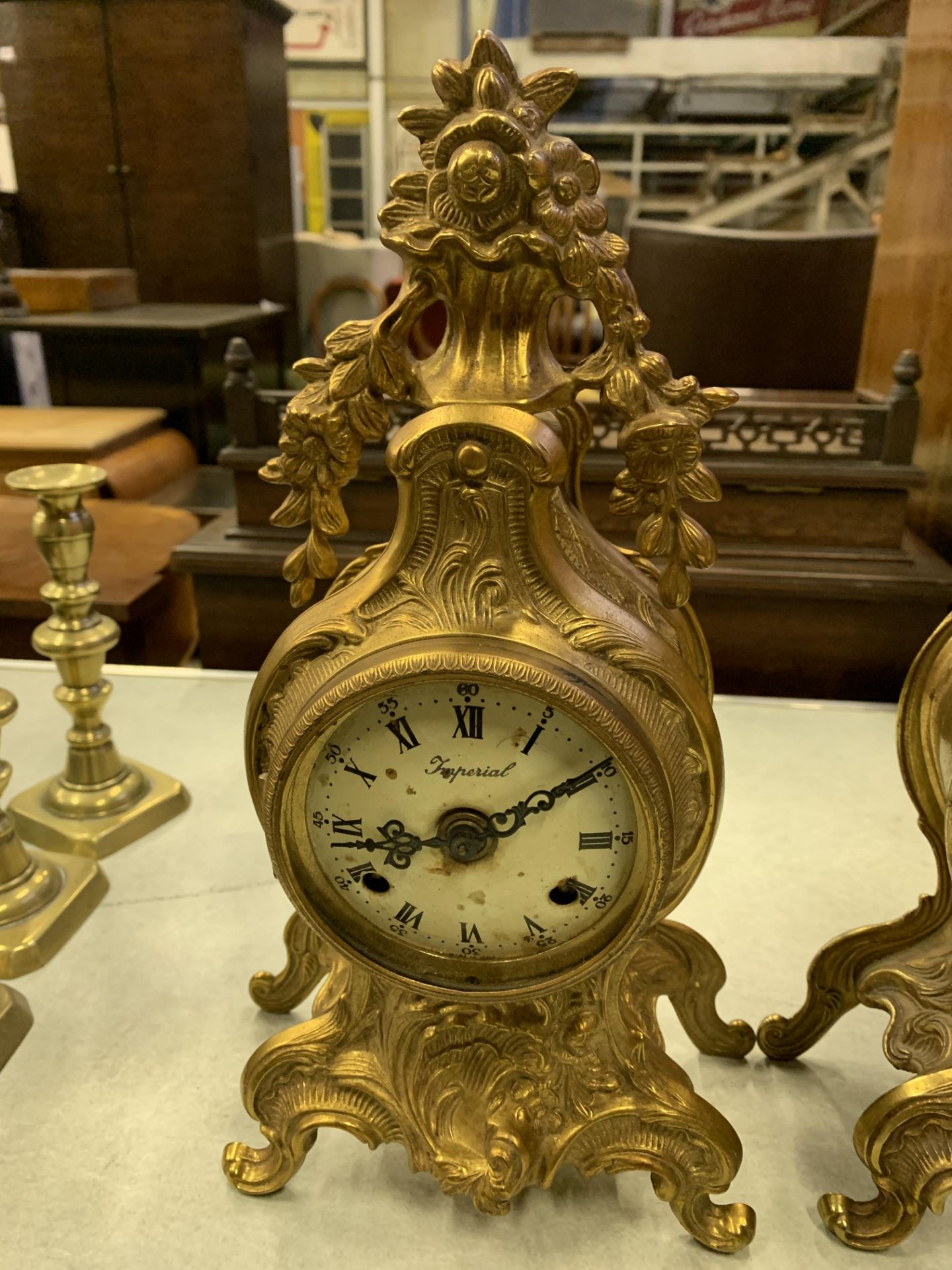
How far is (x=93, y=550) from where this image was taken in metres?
2.11

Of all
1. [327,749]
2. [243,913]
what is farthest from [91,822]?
[327,749]

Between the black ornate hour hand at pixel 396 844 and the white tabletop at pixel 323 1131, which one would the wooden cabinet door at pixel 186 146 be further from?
the black ornate hour hand at pixel 396 844

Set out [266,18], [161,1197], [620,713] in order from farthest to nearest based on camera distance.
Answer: [266,18], [161,1197], [620,713]

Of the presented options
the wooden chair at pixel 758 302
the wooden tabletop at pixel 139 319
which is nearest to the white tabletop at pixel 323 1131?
the wooden chair at pixel 758 302

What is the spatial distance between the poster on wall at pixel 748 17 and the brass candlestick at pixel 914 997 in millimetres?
3080

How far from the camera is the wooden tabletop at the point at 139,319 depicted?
2.96 m

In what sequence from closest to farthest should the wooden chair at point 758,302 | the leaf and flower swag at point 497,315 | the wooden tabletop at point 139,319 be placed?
the leaf and flower swag at point 497,315, the wooden chair at point 758,302, the wooden tabletop at point 139,319

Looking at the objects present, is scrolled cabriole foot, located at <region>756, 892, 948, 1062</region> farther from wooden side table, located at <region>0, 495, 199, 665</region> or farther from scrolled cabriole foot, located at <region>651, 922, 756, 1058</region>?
wooden side table, located at <region>0, 495, 199, 665</region>

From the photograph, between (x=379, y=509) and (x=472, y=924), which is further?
(x=379, y=509)

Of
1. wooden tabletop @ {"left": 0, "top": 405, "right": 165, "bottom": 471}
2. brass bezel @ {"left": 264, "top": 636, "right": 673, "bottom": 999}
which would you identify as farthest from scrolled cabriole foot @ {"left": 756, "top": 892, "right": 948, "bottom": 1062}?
wooden tabletop @ {"left": 0, "top": 405, "right": 165, "bottom": 471}

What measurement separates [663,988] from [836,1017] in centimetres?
18

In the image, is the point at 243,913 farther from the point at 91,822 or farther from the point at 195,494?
the point at 195,494

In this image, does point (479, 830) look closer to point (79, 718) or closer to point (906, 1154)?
point (906, 1154)

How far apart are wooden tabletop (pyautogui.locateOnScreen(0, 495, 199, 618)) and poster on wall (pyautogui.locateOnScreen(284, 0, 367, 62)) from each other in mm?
2324
